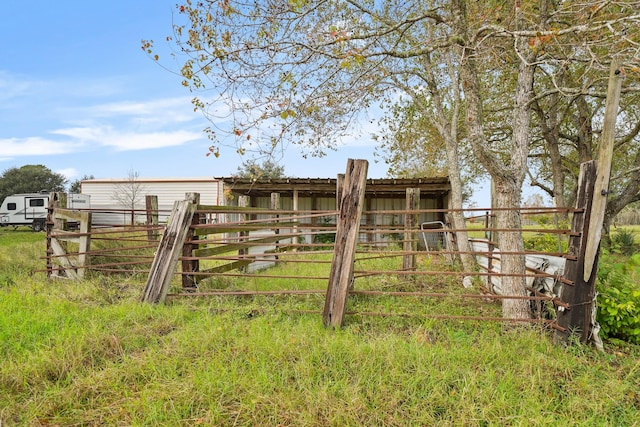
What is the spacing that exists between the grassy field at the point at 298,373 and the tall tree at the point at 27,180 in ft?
135

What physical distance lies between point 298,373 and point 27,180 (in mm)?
47354

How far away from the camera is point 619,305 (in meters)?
3.62

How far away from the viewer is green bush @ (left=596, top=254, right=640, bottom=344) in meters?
3.68

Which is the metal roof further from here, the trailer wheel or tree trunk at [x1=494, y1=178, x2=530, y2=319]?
the trailer wheel

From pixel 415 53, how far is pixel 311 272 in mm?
4841

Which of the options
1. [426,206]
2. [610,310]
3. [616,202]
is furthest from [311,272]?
[426,206]

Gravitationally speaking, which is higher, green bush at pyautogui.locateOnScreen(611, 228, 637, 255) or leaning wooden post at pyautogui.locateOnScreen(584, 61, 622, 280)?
leaning wooden post at pyautogui.locateOnScreen(584, 61, 622, 280)

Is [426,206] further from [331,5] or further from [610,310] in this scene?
[610,310]

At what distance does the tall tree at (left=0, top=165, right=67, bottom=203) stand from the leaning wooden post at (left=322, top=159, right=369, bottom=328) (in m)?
42.3

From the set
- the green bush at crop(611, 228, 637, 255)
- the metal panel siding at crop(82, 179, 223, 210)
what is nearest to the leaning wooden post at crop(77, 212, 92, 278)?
the green bush at crop(611, 228, 637, 255)

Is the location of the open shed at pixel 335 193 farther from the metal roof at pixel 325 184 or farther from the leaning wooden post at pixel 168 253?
the leaning wooden post at pixel 168 253

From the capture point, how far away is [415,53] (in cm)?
450

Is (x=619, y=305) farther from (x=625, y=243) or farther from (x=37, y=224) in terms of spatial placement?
(x=37, y=224)

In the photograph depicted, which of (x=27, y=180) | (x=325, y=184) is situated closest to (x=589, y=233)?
(x=325, y=184)
